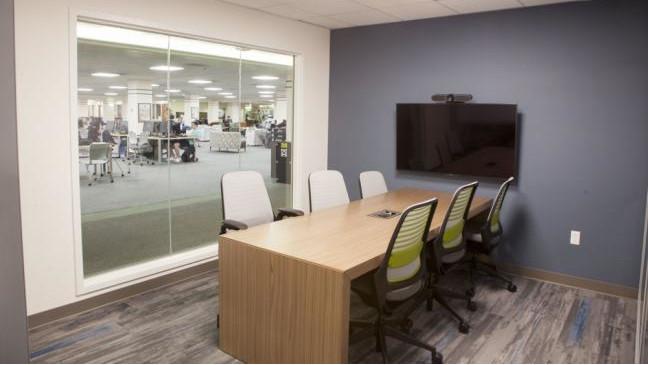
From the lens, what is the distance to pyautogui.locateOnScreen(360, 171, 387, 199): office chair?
4507mm

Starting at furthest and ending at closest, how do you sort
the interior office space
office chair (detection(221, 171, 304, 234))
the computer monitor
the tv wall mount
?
the computer monitor < the tv wall mount < office chair (detection(221, 171, 304, 234)) < the interior office space

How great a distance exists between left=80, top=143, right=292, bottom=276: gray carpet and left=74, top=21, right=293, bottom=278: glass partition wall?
0.02 metres

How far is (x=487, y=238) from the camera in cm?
387

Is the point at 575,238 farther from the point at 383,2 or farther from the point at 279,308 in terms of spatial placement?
the point at 279,308

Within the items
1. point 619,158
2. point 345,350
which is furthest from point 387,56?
point 345,350

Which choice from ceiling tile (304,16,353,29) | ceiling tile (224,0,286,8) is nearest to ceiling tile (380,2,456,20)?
ceiling tile (304,16,353,29)

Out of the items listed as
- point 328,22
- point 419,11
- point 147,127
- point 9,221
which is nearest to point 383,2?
point 419,11

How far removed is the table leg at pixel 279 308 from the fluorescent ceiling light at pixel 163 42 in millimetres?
2322

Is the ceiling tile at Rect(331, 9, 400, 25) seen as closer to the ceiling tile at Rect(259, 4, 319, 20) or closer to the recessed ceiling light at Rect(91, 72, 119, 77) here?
the ceiling tile at Rect(259, 4, 319, 20)

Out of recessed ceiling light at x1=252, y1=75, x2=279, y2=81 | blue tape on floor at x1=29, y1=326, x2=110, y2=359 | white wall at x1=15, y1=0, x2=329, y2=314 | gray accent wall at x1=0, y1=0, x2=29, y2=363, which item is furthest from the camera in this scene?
recessed ceiling light at x1=252, y1=75, x2=279, y2=81

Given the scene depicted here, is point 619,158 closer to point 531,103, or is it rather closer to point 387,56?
point 531,103

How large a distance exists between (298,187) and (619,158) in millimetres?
3270

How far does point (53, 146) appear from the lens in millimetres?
3211

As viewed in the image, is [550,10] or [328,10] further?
[328,10]
